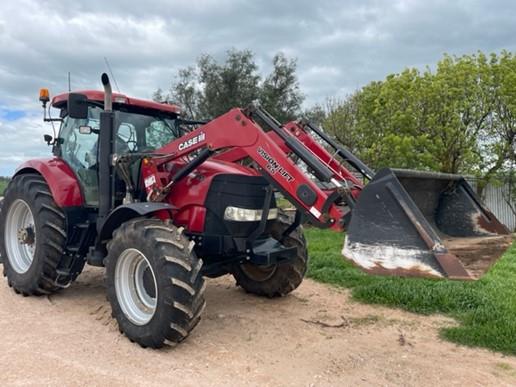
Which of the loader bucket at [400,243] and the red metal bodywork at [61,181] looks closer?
the loader bucket at [400,243]

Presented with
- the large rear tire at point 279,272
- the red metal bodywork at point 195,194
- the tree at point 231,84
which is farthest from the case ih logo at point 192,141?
the tree at point 231,84

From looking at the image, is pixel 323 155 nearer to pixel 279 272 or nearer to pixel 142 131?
pixel 279 272

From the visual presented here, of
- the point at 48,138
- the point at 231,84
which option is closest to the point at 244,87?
the point at 231,84

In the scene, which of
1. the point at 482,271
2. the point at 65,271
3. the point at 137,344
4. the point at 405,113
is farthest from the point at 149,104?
the point at 405,113

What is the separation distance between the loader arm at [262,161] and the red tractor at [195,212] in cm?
1

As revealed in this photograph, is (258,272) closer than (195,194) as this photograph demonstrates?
No

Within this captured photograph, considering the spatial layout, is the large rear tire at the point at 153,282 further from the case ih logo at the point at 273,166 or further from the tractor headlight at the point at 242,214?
Result: the case ih logo at the point at 273,166

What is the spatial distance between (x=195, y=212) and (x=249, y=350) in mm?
1514

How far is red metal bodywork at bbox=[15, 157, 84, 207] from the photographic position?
5.81 metres

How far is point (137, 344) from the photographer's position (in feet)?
15.2

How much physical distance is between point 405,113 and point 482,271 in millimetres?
10538

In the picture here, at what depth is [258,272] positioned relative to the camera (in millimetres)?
6402

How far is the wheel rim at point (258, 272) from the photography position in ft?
20.6

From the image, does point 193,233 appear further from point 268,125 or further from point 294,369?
point 294,369
